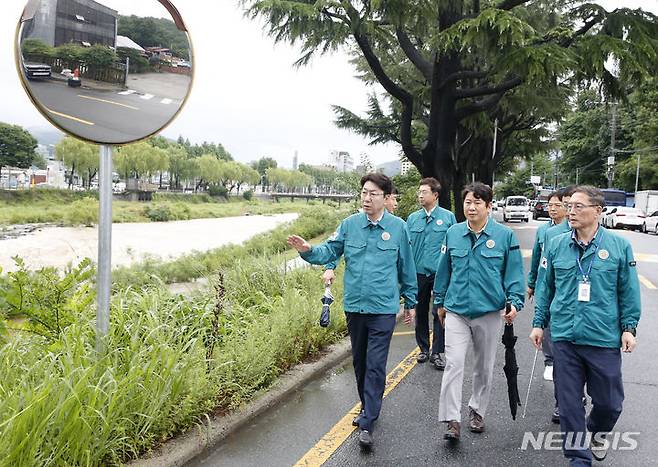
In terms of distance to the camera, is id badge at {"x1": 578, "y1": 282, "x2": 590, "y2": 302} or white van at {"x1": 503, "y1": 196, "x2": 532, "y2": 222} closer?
id badge at {"x1": 578, "y1": 282, "x2": 590, "y2": 302}

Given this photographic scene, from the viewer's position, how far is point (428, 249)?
18.7 ft

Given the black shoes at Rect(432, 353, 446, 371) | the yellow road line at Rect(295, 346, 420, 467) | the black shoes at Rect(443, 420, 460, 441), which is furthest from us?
the black shoes at Rect(432, 353, 446, 371)

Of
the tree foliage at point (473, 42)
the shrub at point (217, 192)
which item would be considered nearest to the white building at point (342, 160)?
the shrub at point (217, 192)

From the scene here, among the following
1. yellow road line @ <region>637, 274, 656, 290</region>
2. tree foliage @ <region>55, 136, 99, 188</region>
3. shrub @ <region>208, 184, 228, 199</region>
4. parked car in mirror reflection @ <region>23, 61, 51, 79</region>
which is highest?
tree foliage @ <region>55, 136, 99, 188</region>

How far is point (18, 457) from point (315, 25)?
10342 millimetres

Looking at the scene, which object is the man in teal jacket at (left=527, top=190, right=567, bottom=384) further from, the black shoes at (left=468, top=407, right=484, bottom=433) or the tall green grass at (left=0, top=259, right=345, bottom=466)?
the tall green grass at (left=0, top=259, right=345, bottom=466)

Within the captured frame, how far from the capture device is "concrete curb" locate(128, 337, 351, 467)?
11.0 ft

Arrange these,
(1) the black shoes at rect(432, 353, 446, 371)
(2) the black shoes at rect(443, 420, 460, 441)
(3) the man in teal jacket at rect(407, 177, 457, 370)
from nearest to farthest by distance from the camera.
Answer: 1. (2) the black shoes at rect(443, 420, 460, 441)
2. (1) the black shoes at rect(432, 353, 446, 371)
3. (3) the man in teal jacket at rect(407, 177, 457, 370)

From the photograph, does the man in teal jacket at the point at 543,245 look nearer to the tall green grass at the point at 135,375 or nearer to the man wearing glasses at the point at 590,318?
the man wearing glasses at the point at 590,318

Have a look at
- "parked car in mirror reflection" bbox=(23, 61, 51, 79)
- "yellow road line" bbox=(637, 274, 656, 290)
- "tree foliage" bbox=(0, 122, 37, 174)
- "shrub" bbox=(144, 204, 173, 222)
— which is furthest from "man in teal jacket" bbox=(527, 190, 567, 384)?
"shrub" bbox=(144, 204, 173, 222)

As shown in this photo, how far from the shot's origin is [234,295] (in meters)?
6.86

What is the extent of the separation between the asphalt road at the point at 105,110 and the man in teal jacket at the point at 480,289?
218 centimetres

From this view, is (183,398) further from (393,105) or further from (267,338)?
(393,105)

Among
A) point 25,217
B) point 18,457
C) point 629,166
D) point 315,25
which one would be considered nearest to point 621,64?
point 315,25
